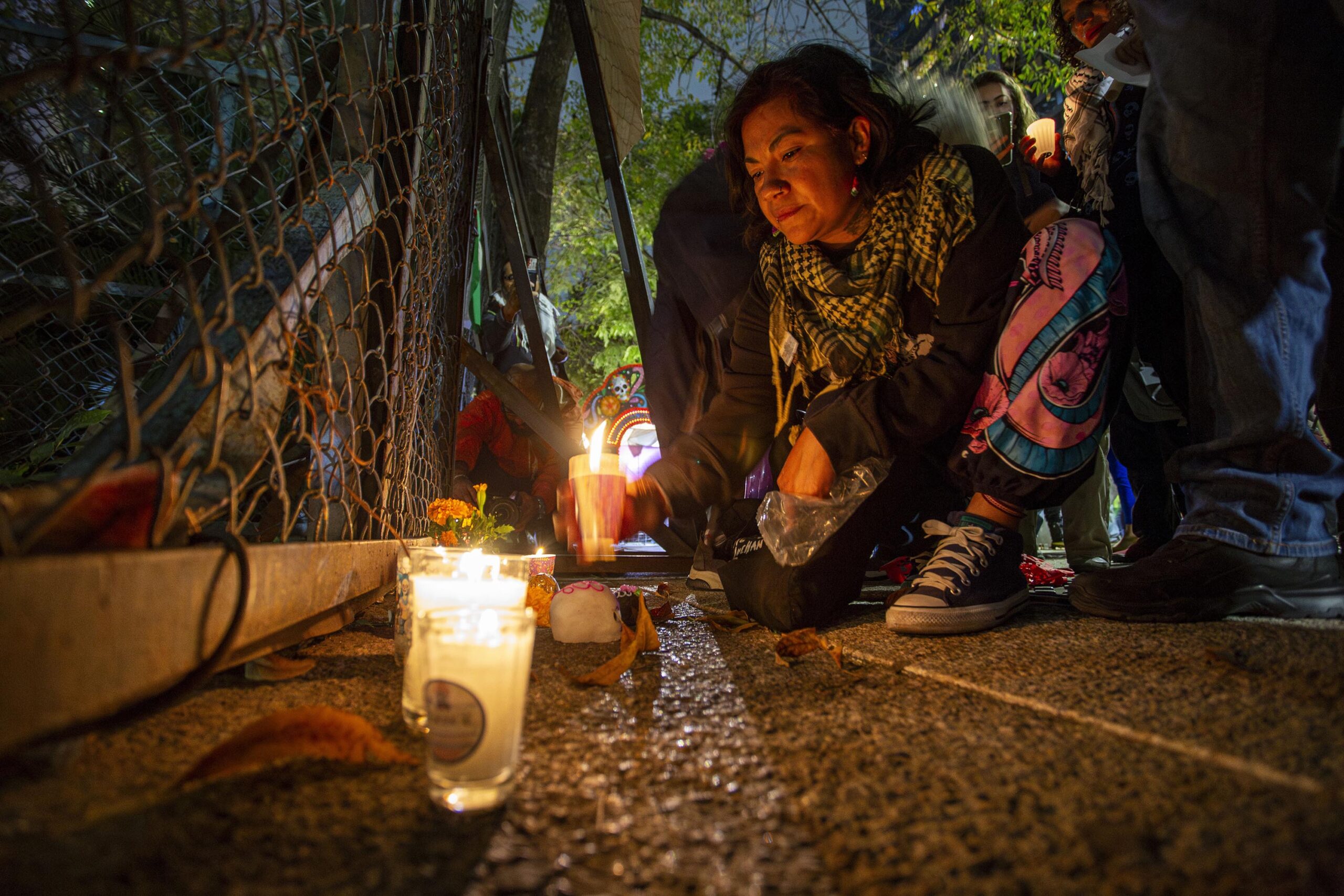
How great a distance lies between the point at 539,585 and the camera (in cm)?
228

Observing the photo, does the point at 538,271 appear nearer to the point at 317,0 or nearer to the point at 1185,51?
the point at 317,0

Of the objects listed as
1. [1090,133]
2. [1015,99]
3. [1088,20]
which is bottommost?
[1090,133]

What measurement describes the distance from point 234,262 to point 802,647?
277 centimetres

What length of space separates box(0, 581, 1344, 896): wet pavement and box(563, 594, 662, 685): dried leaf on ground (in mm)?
45

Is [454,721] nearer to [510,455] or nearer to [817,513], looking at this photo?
[817,513]

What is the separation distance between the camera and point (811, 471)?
2148 millimetres

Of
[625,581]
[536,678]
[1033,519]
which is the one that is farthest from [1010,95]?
[536,678]

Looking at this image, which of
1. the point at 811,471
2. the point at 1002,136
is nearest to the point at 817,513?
the point at 811,471

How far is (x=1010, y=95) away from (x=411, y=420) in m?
3.35

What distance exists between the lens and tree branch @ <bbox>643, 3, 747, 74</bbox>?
948 cm

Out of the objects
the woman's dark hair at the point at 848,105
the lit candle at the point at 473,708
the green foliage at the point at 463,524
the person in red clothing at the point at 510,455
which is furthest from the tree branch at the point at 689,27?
the lit candle at the point at 473,708

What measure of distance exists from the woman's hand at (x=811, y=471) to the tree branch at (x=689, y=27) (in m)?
8.83

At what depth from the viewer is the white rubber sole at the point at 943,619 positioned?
166cm

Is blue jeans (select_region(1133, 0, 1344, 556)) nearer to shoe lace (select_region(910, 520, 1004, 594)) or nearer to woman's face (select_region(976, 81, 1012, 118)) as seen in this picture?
shoe lace (select_region(910, 520, 1004, 594))
